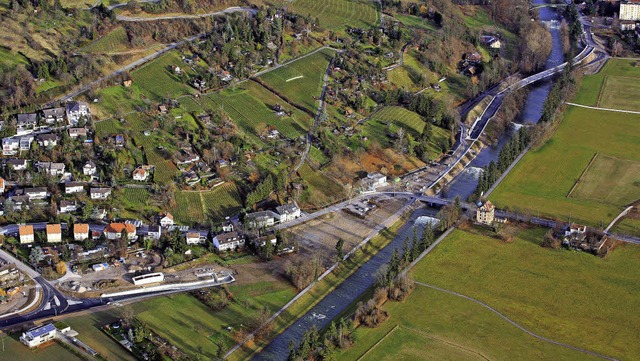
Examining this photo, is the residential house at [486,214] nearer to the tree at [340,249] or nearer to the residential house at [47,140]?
the tree at [340,249]

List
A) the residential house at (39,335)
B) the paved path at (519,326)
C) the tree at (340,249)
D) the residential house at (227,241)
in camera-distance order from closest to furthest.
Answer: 1. the residential house at (39,335)
2. the paved path at (519,326)
3. the tree at (340,249)
4. the residential house at (227,241)

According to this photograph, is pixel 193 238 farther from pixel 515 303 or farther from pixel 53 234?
pixel 515 303

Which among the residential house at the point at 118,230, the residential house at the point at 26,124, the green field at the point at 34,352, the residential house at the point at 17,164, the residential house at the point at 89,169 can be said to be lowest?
the residential house at the point at 118,230

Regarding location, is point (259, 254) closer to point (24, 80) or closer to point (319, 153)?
point (319, 153)

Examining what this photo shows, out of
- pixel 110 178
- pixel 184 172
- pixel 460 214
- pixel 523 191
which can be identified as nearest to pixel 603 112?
pixel 523 191

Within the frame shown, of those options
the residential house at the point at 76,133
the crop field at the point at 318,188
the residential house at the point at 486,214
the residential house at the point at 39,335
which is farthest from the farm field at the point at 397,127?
the residential house at the point at 39,335
